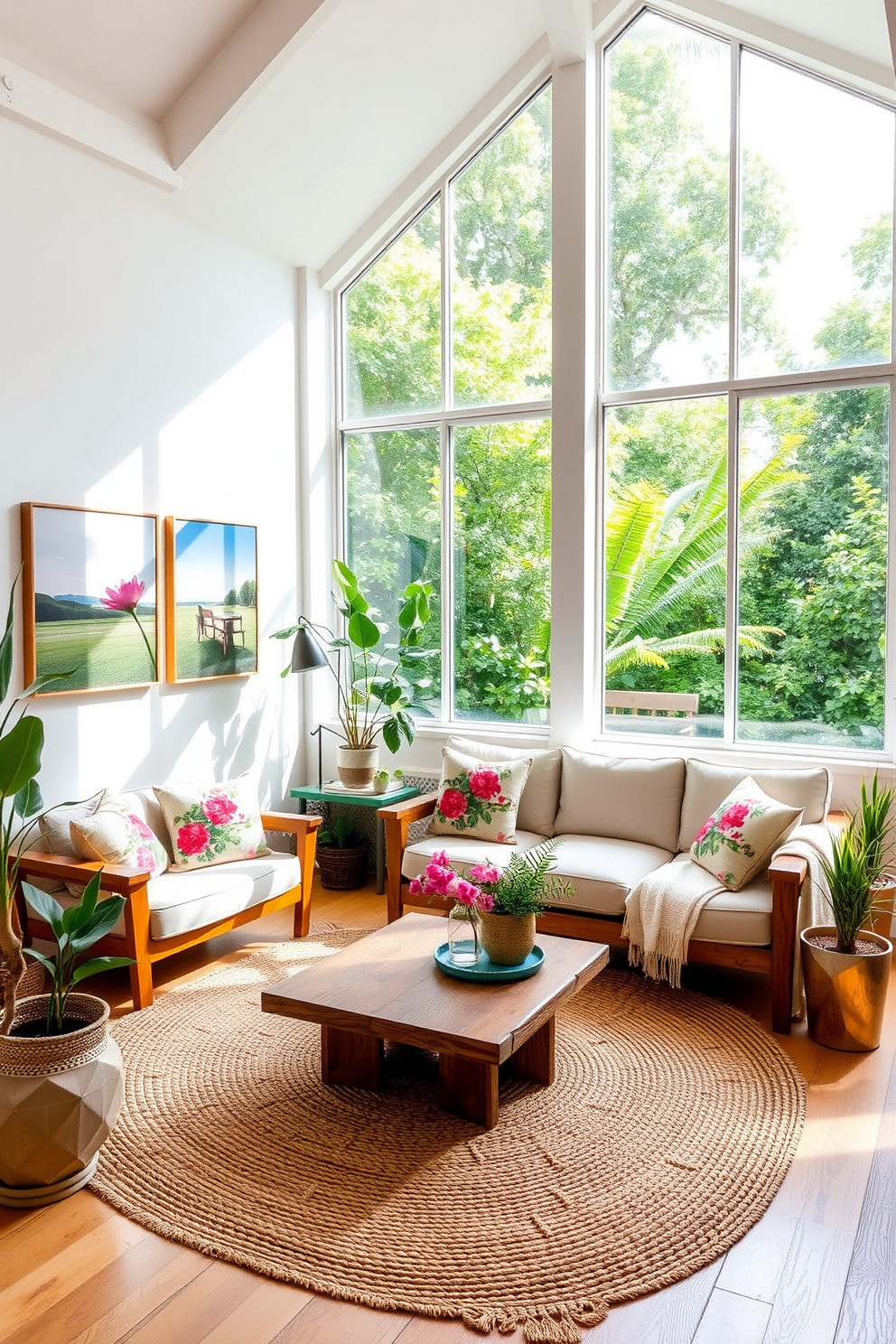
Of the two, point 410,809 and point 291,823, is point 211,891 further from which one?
point 410,809

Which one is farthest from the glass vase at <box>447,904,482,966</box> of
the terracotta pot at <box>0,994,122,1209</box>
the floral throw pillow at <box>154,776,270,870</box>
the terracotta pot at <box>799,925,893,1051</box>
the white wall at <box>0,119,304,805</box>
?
the white wall at <box>0,119,304,805</box>

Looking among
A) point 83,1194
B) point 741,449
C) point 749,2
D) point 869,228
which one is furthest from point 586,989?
point 749,2

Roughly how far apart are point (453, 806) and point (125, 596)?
1715mm

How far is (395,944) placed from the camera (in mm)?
3297

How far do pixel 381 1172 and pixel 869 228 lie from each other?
4229 mm

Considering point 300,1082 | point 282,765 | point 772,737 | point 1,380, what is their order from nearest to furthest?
point 300,1082, point 1,380, point 772,737, point 282,765

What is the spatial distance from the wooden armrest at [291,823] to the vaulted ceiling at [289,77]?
112 inches

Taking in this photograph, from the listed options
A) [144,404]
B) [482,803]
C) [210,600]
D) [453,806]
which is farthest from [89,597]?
[482,803]

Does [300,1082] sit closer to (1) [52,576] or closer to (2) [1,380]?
(1) [52,576]

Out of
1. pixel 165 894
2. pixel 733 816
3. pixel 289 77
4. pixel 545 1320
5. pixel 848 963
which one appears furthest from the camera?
pixel 289 77

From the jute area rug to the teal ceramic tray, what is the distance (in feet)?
1.25

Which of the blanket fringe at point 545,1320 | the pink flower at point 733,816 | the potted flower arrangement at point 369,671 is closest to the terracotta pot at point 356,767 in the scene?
the potted flower arrangement at point 369,671

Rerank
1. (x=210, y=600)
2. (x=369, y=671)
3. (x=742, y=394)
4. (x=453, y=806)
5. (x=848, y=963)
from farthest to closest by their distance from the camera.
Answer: (x=369, y=671), (x=210, y=600), (x=742, y=394), (x=453, y=806), (x=848, y=963)

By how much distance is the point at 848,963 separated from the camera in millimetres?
3240
